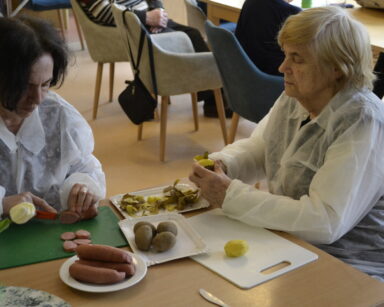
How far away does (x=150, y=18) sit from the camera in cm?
428

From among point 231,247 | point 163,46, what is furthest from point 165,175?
point 231,247

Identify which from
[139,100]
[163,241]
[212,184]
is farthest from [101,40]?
[163,241]

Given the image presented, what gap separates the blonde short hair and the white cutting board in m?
0.46

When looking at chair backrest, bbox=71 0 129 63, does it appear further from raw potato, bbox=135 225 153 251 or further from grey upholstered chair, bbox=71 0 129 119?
raw potato, bbox=135 225 153 251

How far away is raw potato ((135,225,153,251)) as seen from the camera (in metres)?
1.37

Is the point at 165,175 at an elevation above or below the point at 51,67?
below

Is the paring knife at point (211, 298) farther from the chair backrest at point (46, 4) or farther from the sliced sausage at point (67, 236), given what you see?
the chair backrest at point (46, 4)

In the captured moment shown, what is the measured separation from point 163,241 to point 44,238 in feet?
0.94

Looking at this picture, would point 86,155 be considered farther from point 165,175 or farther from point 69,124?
point 165,175

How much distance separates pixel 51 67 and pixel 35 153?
248mm

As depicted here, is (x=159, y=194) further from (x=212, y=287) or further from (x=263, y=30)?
(x=263, y=30)

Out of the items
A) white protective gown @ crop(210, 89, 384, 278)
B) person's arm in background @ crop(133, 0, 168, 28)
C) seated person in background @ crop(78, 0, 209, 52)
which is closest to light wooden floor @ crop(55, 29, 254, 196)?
seated person in background @ crop(78, 0, 209, 52)

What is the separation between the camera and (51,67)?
1.60m

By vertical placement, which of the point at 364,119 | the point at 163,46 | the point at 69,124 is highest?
the point at 364,119
